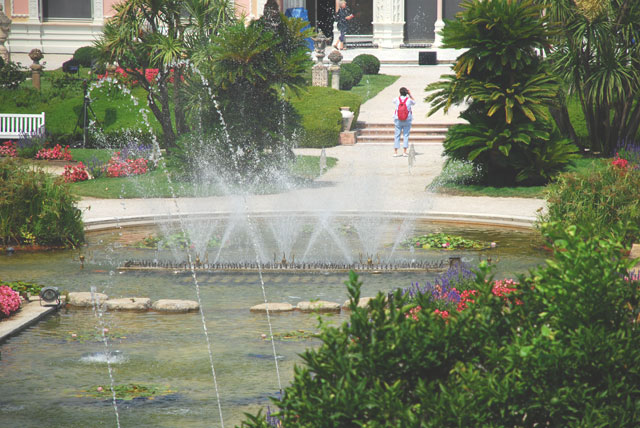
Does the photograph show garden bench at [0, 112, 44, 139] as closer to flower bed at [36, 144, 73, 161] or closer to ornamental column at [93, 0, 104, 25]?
flower bed at [36, 144, 73, 161]

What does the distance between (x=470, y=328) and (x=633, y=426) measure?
829 mm

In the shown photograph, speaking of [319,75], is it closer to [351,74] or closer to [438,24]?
[351,74]

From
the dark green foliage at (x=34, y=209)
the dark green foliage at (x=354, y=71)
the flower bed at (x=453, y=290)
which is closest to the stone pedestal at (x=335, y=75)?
the dark green foliage at (x=354, y=71)

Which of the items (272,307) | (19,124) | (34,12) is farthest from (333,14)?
(272,307)

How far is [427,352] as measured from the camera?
4.25 m

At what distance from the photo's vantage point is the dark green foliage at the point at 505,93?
17.0 metres

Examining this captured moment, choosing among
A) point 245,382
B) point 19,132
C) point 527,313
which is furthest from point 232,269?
point 19,132

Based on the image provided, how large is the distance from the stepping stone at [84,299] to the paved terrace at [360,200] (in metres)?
3.80

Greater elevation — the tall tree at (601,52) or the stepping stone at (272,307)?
the tall tree at (601,52)

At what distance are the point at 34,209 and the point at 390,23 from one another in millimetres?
34225

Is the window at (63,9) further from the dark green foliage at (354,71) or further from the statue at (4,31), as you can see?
the dark green foliage at (354,71)

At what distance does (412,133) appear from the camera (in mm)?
26375

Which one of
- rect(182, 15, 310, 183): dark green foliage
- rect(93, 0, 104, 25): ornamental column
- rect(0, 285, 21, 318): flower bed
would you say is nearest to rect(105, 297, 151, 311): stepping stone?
rect(0, 285, 21, 318): flower bed

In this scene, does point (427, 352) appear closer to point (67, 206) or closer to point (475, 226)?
point (67, 206)
